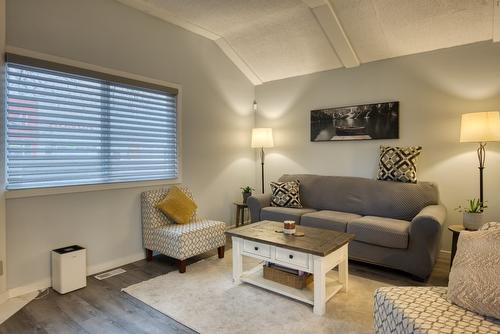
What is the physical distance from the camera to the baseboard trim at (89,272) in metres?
2.59

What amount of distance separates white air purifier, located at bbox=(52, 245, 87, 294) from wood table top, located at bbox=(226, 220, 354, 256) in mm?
1381

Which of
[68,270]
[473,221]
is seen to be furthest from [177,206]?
[473,221]

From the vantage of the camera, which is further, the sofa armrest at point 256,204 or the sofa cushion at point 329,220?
the sofa armrest at point 256,204

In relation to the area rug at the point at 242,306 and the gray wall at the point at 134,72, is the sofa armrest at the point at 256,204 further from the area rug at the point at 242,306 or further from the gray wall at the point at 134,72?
the area rug at the point at 242,306

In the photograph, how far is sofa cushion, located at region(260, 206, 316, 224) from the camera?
368 cm

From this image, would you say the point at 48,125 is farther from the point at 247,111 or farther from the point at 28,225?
the point at 247,111

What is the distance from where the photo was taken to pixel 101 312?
2.34m

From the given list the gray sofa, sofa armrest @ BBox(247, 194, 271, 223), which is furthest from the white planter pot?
sofa armrest @ BBox(247, 194, 271, 223)

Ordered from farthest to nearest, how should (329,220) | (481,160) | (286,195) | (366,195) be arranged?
(286,195)
(366,195)
(329,220)
(481,160)

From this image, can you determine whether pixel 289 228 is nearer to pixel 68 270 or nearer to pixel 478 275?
pixel 478 275

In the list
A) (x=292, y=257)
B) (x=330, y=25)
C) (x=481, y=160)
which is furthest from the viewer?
(x=330, y=25)

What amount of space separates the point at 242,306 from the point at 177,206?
4.81 feet

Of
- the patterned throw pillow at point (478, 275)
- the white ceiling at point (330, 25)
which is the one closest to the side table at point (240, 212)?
the white ceiling at point (330, 25)

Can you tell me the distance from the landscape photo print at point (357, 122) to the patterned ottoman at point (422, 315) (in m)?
2.52
